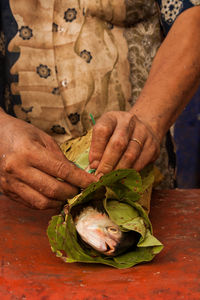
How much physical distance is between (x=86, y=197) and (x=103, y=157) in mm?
112

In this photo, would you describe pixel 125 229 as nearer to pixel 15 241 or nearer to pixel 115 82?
pixel 15 241

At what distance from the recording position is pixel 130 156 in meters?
0.94

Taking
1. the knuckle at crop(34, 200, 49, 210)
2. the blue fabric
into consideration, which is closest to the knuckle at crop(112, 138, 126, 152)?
the knuckle at crop(34, 200, 49, 210)

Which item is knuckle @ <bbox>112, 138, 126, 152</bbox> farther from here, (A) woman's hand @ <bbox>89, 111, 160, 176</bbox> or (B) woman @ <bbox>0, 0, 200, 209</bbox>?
(B) woman @ <bbox>0, 0, 200, 209</bbox>

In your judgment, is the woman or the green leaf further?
the woman

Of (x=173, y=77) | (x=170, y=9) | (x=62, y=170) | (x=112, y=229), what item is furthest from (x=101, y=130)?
(x=170, y=9)

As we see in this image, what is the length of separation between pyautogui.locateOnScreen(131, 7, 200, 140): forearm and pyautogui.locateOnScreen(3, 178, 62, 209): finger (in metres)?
0.39

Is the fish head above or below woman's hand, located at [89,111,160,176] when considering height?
below

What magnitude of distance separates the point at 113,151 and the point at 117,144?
0.8 inches

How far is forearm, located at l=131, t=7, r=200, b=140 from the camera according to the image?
1.14 metres

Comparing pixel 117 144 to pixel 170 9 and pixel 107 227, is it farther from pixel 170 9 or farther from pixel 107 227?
pixel 170 9

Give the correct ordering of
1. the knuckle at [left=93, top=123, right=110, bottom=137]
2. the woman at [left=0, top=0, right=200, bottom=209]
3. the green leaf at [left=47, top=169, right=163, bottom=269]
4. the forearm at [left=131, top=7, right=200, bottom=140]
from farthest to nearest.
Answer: the woman at [left=0, top=0, right=200, bottom=209], the forearm at [left=131, top=7, right=200, bottom=140], the knuckle at [left=93, top=123, right=110, bottom=137], the green leaf at [left=47, top=169, right=163, bottom=269]

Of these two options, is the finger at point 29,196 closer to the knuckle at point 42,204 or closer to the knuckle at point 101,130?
the knuckle at point 42,204

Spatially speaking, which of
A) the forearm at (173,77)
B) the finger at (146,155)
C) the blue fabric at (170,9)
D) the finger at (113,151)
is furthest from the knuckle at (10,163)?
the blue fabric at (170,9)
